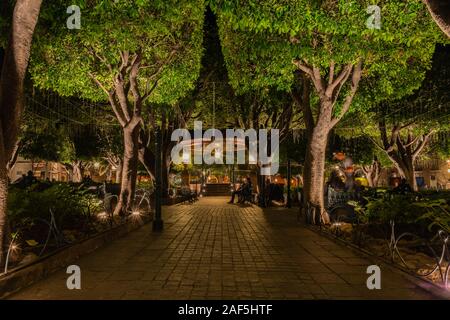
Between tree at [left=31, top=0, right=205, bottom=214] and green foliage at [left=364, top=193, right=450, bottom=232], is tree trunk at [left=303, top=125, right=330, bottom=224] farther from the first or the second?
tree at [left=31, top=0, right=205, bottom=214]

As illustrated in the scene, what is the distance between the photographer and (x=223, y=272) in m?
7.14

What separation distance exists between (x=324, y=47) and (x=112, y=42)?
6820mm

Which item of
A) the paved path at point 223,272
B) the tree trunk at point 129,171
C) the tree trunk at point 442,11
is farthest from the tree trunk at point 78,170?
the tree trunk at point 442,11

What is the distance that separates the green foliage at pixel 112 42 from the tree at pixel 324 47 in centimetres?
195

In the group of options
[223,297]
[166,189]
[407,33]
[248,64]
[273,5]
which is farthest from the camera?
[166,189]

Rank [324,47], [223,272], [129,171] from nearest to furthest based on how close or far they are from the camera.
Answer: [223,272]
[324,47]
[129,171]

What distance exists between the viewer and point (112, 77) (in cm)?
1359

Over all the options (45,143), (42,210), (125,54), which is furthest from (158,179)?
(45,143)

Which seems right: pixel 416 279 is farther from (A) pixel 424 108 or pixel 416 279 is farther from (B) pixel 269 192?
(A) pixel 424 108

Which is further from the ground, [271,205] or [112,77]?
[112,77]

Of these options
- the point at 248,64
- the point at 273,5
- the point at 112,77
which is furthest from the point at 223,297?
the point at 248,64

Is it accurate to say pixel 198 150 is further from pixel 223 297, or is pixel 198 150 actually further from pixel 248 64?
pixel 223 297

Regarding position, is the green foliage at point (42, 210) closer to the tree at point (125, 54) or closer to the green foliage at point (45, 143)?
the tree at point (125, 54)

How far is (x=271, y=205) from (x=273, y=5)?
16575 mm
